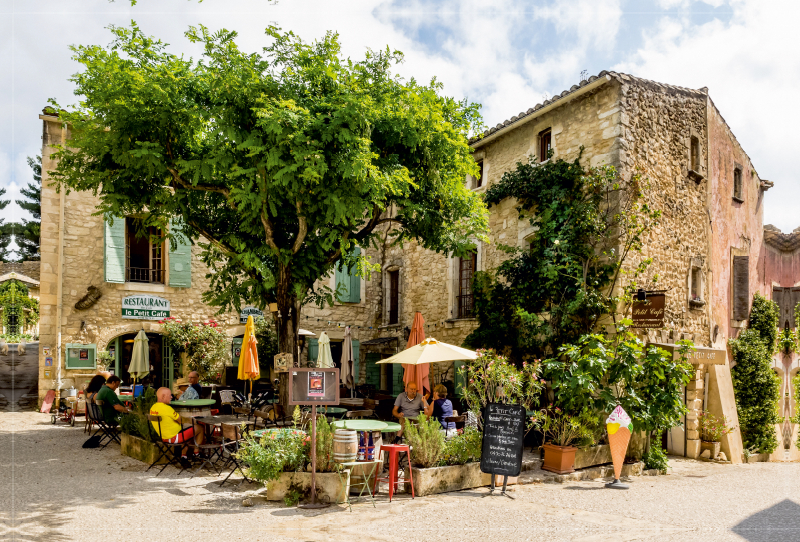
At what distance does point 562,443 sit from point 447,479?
6.93 feet

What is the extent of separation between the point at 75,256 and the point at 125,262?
105 cm

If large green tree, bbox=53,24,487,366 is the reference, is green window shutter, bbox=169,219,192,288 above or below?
below

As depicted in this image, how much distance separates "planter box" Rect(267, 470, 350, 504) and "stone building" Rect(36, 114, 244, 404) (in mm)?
7576

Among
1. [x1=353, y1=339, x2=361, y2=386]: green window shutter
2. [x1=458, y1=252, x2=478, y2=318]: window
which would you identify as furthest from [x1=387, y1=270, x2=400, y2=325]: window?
[x1=458, y1=252, x2=478, y2=318]: window

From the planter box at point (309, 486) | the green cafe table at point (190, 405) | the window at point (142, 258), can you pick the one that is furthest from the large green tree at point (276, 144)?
the window at point (142, 258)

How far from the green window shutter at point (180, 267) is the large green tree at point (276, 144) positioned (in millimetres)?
5267

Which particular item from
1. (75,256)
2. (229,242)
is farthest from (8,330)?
(229,242)

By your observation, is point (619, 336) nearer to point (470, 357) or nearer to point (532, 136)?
point (470, 357)

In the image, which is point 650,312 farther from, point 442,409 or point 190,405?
point 190,405

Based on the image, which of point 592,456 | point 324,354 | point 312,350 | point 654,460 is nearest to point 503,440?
point 592,456

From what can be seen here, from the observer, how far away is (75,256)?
14125 mm

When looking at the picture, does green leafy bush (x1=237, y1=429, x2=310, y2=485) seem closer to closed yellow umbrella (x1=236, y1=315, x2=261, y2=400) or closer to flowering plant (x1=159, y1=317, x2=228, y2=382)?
closed yellow umbrella (x1=236, y1=315, x2=261, y2=400)

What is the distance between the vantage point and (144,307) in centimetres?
1471

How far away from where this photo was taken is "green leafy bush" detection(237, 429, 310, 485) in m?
6.53
